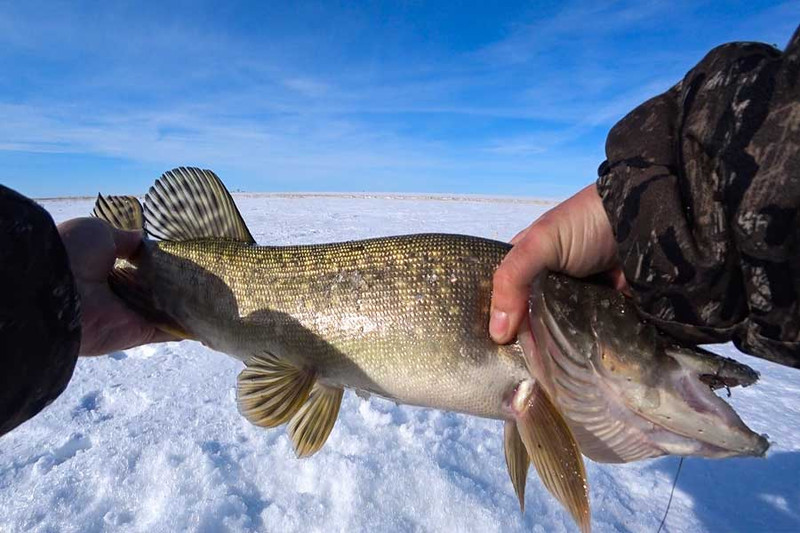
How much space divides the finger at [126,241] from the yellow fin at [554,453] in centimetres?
247

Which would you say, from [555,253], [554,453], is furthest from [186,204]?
[554,453]

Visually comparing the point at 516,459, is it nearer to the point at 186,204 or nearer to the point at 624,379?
the point at 624,379

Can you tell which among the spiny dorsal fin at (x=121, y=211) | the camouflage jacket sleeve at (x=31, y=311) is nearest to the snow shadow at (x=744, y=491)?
the camouflage jacket sleeve at (x=31, y=311)

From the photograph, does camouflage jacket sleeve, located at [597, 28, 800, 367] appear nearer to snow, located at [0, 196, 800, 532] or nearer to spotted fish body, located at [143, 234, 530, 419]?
spotted fish body, located at [143, 234, 530, 419]

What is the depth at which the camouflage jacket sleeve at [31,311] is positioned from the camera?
154 cm

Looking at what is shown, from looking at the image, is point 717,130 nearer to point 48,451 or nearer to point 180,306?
point 180,306

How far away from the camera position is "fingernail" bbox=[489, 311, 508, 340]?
213 cm

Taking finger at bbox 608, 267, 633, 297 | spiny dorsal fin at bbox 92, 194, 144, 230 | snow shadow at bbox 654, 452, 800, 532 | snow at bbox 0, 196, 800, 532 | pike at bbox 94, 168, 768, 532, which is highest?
spiny dorsal fin at bbox 92, 194, 144, 230

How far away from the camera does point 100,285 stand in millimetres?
2844

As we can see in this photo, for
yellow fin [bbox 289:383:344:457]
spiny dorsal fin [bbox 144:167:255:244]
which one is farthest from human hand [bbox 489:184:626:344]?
spiny dorsal fin [bbox 144:167:255:244]

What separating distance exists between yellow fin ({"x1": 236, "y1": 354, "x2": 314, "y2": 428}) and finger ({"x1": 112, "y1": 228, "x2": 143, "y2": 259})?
1.14 m

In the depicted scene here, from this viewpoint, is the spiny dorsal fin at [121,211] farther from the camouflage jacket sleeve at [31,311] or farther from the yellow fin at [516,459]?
the yellow fin at [516,459]

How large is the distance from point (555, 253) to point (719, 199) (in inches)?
26.7

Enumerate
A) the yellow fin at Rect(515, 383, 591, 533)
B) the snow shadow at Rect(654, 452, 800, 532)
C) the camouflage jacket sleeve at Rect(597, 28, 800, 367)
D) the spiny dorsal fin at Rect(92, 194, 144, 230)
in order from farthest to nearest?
the spiny dorsal fin at Rect(92, 194, 144, 230) → the snow shadow at Rect(654, 452, 800, 532) → the yellow fin at Rect(515, 383, 591, 533) → the camouflage jacket sleeve at Rect(597, 28, 800, 367)
